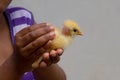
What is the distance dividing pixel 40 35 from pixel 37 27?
0.02m

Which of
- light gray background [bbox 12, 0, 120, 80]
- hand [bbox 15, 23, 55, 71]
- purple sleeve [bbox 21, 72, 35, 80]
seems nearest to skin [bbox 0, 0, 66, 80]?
hand [bbox 15, 23, 55, 71]

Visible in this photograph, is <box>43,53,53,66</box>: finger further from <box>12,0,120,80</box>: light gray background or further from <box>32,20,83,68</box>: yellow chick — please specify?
<box>12,0,120,80</box>: light gray background

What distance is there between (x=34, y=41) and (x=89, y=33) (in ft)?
1.71

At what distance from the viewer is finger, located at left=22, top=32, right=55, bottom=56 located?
1.83 feet

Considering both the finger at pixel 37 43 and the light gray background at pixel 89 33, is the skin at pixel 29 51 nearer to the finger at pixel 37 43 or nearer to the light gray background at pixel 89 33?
the finger at pixel 37 43

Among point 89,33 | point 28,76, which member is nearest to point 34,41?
point 28,76

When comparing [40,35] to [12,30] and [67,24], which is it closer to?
[67,24]

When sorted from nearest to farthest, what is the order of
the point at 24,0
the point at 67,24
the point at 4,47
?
the point at 67,24
the point at 4,47
the point at 24,0

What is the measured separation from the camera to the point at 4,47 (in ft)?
2.46

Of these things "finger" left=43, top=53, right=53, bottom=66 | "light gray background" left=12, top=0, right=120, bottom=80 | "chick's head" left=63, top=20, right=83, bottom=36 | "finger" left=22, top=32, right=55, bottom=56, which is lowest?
"light gray background" left=12, top=0, right=120, bottom=80

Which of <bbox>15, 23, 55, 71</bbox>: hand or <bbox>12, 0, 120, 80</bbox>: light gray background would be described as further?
<bbox>12, 0, 120, 80</bbox>: light gray background

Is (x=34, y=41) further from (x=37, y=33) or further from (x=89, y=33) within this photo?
(x=89, y=33)

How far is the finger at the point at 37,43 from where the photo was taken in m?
0.56

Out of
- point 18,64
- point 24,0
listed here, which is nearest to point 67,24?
point 18,64
